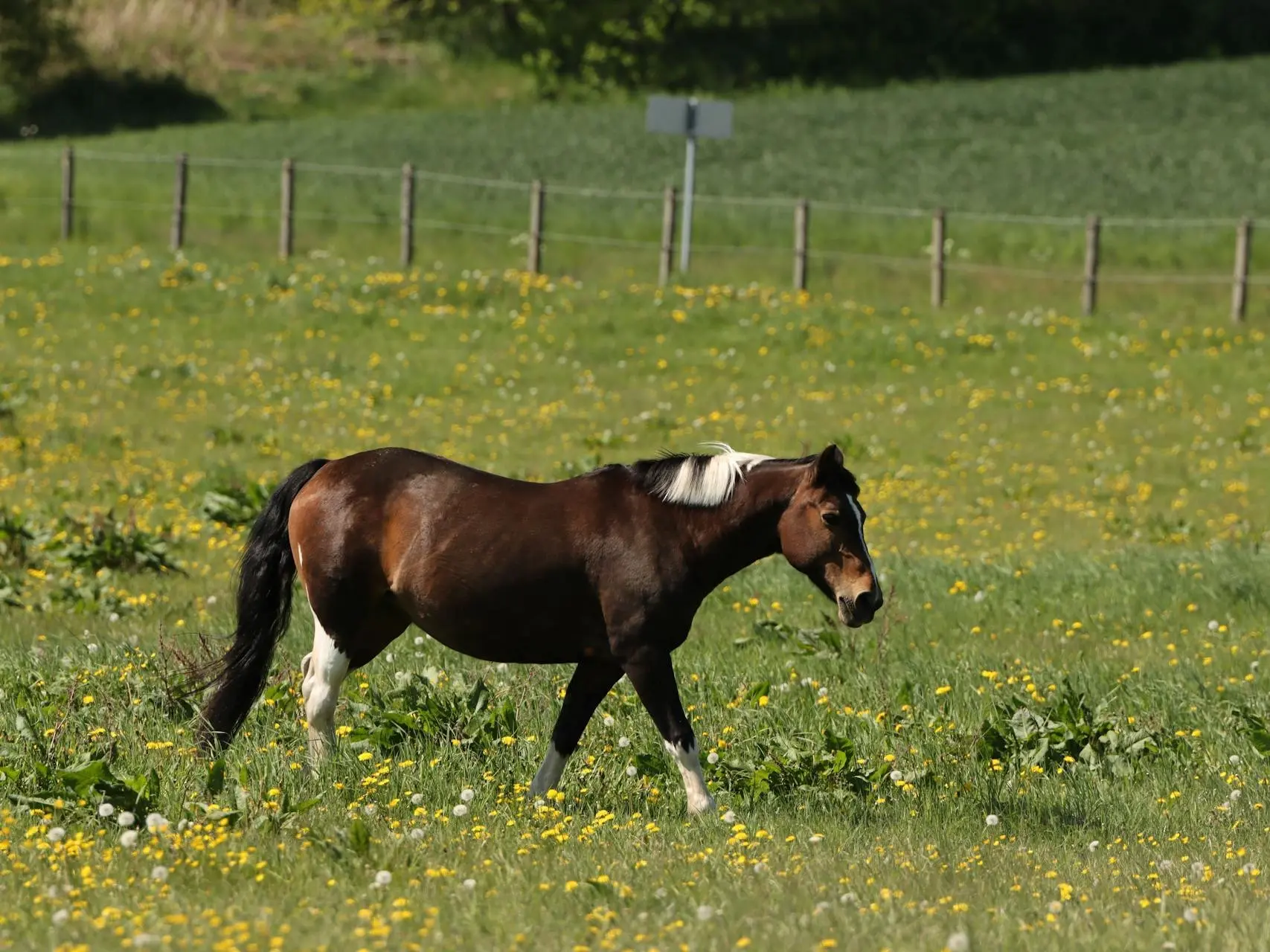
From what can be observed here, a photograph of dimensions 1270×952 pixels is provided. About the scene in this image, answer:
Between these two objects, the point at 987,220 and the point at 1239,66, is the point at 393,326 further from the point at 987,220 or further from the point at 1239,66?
the point at 1239,66

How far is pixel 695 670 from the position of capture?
10.3 meters

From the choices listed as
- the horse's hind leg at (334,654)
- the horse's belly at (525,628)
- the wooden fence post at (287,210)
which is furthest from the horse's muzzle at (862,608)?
the wooden fence post at (287,210)

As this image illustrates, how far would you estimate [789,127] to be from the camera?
46844 millimetres

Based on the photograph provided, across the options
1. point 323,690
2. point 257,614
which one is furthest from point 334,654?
point 257,614

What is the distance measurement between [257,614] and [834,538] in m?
2.84

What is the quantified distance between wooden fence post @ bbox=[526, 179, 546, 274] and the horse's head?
22.7 meters

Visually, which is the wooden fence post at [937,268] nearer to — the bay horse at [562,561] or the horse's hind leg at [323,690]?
the bay horse at [562,561]

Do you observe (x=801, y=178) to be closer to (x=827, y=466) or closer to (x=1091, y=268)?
(x=1091, y=268)

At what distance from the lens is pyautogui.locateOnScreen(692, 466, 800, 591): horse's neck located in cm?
770

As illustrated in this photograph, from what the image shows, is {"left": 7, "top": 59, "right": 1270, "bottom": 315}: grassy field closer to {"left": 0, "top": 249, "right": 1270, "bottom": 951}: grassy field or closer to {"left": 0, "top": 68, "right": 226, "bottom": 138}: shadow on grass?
{"left": 0, "top": 68, "right": 226, "bottom": 138}: shadow on grass

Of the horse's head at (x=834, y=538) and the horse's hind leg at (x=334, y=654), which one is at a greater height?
the horse's head at (x=834, y=538)

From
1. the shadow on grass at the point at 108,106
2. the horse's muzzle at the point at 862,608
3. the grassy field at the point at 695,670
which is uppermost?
the shadow on grass at the point at 108,106

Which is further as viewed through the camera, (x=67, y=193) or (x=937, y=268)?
(x=67, y=193)

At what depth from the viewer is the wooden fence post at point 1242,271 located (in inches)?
1117
